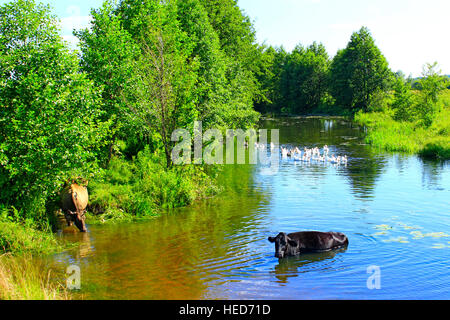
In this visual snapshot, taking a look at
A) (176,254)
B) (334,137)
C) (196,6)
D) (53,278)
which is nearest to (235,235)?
(176,254)

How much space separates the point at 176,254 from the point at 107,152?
9500mm

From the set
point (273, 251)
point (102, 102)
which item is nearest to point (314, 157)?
point (102, 102)

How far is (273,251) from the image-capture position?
45.9ft

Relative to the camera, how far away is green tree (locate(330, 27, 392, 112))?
298ft

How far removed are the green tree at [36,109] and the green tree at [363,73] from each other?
81.0 metres

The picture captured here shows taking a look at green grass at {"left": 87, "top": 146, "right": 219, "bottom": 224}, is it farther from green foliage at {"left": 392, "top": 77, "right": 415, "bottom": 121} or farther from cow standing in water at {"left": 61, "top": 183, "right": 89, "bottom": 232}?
green foliage at {"left": 392, "top": 77, "right": 415, "bottom": 121}

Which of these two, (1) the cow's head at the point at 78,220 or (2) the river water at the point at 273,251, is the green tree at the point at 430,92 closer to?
(2) the river water at the point at 273,251

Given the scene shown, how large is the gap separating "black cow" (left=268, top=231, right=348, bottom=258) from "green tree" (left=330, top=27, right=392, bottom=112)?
79.1 metres

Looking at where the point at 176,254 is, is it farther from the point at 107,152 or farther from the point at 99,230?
the point at 107,152

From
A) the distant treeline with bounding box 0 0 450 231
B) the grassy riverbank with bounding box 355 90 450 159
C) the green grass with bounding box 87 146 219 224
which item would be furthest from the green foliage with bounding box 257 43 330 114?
the green grass with bounding box 87 146 219 224

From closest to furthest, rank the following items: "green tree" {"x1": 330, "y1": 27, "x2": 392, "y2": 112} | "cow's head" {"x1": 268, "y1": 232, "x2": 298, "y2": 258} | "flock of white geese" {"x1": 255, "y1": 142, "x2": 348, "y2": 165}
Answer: "cow's head" {"x1": 268, "y1": 232, "x2": 298, "y2": 258} → "flock of white geese" {"x1": 255, "y1": 142, "x2": 348, "y2": 165} → "green tree" {"x1": 330, "y1": 27, "x2": 392, "y2": 112}

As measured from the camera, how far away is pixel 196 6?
36.2 metres

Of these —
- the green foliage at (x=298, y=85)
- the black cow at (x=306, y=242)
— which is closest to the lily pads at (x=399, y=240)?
the black cow at (x=306, y=242)

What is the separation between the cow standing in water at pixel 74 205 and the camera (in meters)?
16.2
